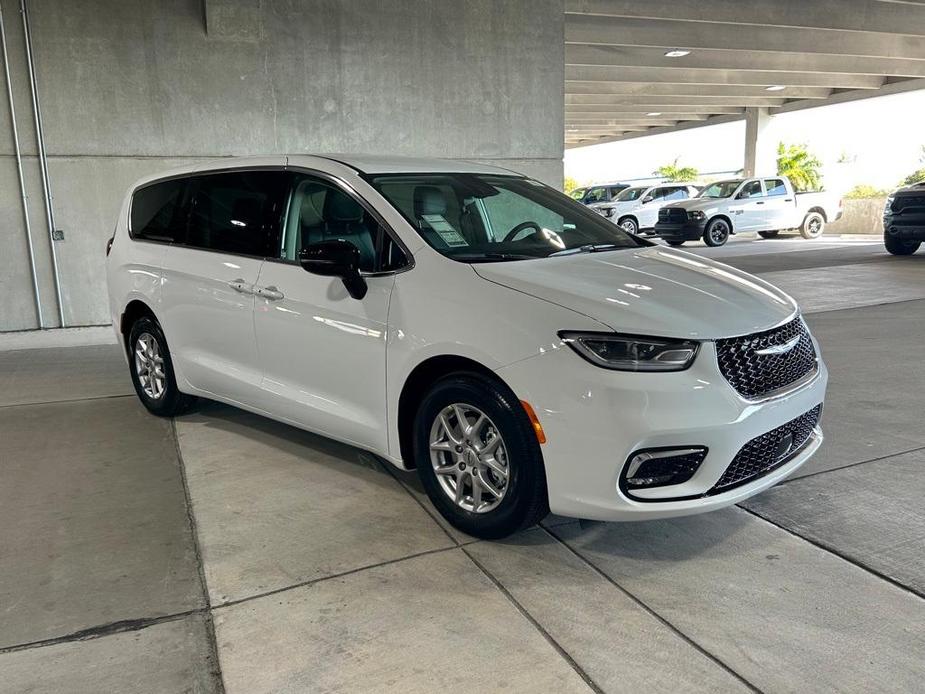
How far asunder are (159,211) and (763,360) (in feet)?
13.0

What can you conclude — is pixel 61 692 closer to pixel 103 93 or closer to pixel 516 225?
pixel 516 225

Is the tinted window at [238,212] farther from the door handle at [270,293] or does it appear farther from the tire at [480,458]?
the tire at [480,458]

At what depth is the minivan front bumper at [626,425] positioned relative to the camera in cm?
295

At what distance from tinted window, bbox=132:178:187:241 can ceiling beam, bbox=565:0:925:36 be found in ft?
33.9

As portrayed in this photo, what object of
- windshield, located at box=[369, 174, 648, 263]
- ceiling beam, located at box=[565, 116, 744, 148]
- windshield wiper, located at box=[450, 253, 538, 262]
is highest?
ceiling beam, located at box=[565, 116, 744, 148]

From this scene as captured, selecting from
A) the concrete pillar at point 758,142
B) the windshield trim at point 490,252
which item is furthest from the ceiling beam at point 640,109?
the windshield trim at point 490,252

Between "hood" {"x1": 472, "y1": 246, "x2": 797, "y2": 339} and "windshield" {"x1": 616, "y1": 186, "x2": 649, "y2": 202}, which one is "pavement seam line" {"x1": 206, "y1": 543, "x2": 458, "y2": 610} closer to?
"hood" {"x1": 472, "y1": 246, "x2": 797, "y2": 339}

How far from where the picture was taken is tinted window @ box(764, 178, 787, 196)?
70.5ft

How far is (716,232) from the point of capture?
2069cm

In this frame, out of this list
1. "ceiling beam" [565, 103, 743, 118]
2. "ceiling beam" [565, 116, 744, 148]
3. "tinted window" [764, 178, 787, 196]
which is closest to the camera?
"tinted window" [764, 178, 787, 196]

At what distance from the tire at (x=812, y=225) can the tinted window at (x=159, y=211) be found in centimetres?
2091

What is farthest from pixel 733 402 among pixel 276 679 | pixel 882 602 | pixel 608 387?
pixel 276 679

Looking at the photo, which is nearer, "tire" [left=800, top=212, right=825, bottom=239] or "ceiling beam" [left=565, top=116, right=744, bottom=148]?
"tire" [left=800, top=212, right=825, bottom=239]

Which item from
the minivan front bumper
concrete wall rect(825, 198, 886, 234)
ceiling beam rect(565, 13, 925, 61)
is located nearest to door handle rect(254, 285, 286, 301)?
the minivan front bumper
